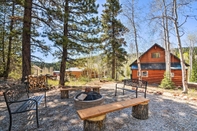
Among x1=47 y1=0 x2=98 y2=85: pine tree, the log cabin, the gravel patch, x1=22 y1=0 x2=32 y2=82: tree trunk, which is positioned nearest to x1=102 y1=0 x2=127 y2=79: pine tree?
the log cabin

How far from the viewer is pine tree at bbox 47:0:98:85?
23.8 feet

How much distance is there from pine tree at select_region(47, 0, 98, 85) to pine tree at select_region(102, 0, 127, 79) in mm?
5962

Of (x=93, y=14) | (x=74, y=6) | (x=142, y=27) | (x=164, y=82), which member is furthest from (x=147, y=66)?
(x=74, y=6)

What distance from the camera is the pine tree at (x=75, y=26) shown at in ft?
23.8

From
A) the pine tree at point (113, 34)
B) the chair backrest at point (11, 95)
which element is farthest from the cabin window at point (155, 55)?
the chair backrest at point (11, 95)

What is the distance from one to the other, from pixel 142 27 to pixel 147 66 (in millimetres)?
6328

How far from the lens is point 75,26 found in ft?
25.9

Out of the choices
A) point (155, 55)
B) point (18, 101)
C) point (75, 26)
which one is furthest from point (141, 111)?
point (155, 55)

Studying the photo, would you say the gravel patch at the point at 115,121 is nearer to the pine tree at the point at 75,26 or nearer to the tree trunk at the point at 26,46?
the tree trunk at the point at 26,46

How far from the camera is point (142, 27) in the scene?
33.0 feet

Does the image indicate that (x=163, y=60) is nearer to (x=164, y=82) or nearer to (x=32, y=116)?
(x=164, y=82)

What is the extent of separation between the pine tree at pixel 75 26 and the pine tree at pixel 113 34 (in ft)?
19.6

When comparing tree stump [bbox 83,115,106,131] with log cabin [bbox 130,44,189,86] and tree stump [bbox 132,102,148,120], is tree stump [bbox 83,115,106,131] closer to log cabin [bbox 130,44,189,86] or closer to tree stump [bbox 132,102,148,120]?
tree stump [bbox 132,102,148,120]

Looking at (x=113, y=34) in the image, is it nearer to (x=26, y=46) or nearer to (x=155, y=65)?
(x=155, y=65)
